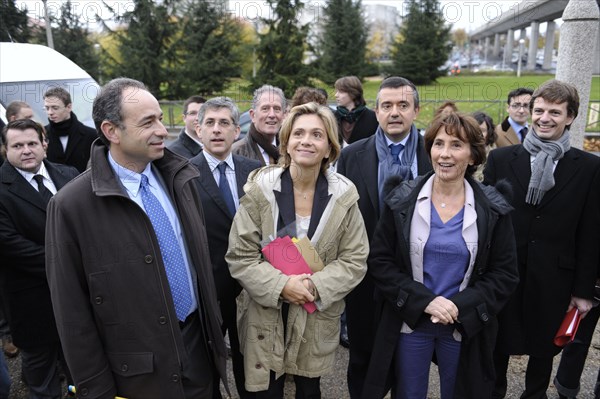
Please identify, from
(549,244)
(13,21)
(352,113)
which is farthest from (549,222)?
(13,21)

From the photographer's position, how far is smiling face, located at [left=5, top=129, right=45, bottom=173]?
3.16m

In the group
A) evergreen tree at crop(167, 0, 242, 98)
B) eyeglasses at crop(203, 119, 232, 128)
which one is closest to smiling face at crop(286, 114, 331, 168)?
→ eyeglasses at crop(203, 119, 232, 128)

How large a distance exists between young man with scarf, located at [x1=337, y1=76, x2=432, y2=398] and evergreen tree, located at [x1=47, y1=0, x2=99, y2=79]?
25169 mm

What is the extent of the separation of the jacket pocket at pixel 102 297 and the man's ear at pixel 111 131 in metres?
0.62

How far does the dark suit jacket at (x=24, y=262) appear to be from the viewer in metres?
3.05

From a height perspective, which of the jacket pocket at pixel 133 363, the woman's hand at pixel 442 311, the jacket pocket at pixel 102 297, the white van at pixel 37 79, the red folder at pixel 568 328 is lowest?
the red folder at pixel 568 328

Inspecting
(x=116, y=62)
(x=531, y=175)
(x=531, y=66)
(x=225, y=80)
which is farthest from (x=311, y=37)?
(x=531, y=66)

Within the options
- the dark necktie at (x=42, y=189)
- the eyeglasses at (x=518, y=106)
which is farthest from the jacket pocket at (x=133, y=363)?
the eyeglasses at (x=518, y=106)

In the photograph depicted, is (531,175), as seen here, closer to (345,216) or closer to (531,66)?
(345,216)

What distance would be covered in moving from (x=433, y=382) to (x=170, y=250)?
262 centimetres

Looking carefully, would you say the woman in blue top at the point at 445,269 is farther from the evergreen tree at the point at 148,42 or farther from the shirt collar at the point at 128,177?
the evergreen tree at the point at 148,42

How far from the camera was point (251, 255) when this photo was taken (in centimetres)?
255

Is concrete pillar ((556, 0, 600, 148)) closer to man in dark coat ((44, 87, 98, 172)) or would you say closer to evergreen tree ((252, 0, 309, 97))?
man in dark coat ((44, 87, 98, 172))

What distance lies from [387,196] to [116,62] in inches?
953
